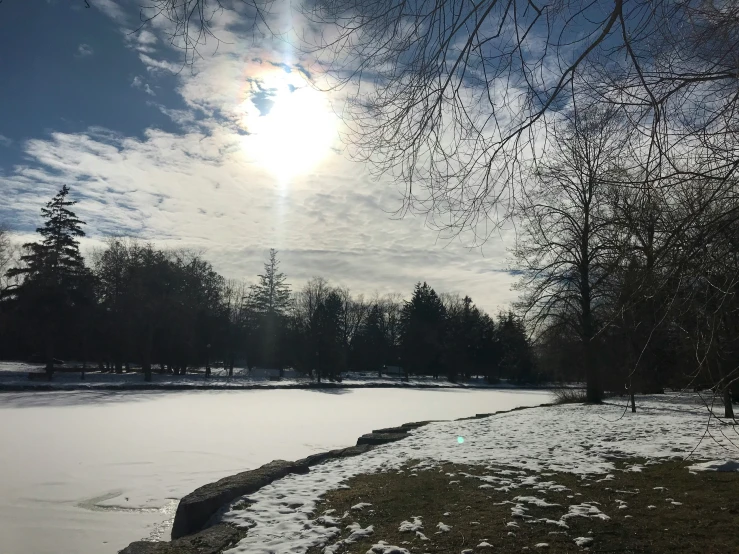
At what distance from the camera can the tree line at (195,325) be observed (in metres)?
32.6

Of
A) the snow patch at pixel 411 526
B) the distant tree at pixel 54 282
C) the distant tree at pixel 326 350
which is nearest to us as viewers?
the snow patch at pixel 411 526

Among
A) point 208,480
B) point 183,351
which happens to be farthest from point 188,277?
point 208,480

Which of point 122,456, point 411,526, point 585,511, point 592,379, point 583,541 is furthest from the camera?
point 592,379

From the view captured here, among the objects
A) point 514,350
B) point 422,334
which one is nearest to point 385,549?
point 514,350

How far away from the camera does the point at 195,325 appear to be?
41.7 m

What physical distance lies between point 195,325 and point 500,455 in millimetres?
38032

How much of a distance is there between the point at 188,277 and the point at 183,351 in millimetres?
6226

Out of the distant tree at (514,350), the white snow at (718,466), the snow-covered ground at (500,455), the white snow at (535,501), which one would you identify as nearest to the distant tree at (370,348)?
the distant tree at (514,350)

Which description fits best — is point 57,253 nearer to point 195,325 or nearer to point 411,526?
point 195,325

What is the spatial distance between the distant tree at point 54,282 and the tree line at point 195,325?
0.06 metres

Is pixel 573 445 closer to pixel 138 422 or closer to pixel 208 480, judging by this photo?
pixel 208 480

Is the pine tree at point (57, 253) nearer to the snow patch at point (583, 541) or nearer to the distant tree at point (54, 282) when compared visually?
the distant tree at point (54, 282)

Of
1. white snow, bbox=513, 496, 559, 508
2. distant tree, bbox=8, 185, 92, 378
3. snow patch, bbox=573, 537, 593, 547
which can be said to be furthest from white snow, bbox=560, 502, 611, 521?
distant tree, bbox=8, 185, 92, 378

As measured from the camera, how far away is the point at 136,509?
19.3ft
